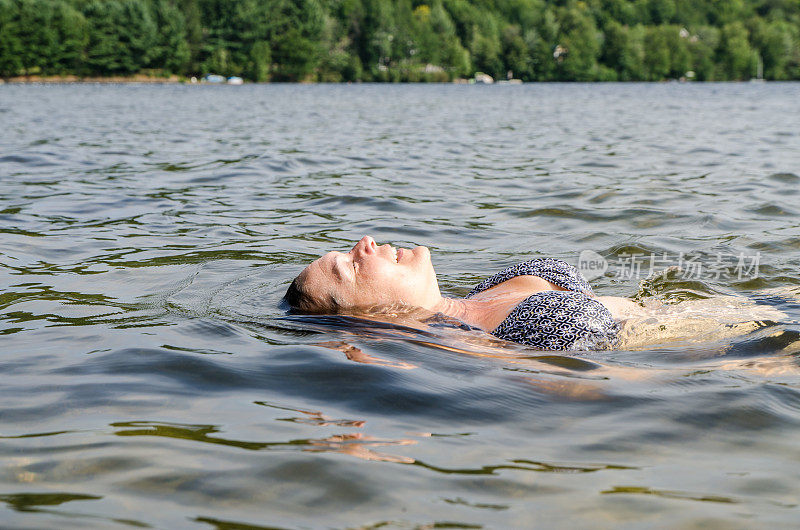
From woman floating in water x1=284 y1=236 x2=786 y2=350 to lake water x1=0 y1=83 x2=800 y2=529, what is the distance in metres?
0.17

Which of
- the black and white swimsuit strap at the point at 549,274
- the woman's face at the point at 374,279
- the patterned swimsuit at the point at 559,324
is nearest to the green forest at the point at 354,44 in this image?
the woman's face at the point at 374,279

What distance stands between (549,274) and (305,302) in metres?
1.60

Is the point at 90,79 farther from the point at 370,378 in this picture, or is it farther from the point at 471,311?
the point at 370,378

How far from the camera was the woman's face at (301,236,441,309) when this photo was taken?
4992 mm

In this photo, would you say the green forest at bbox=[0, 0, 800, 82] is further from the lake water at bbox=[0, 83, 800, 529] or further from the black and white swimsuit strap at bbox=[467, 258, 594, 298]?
the black and white swimsuit strap at bbox=[467, 258, 594, 298]

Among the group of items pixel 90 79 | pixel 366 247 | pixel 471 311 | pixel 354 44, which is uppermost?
pixel 354 44

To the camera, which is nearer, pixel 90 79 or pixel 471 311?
pixel 471 311

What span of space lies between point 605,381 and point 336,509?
1.70 meters

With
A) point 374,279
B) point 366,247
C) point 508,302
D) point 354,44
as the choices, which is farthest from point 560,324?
point 354,44

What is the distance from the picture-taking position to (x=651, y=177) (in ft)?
38.5

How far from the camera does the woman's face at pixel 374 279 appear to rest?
499cm

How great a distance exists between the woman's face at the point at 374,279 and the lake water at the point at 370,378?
0.22 meters

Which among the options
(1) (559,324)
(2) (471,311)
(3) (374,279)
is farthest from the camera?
(2) (471,311)

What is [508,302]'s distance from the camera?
5.02 meters
